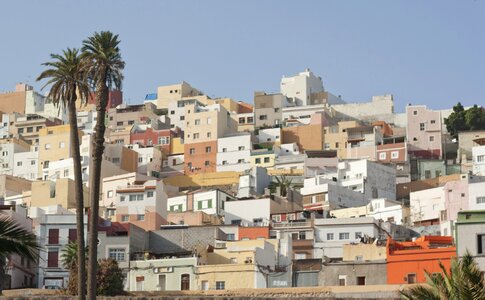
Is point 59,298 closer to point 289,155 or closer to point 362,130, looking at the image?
point 289,155

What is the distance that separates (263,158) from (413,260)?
6219cm

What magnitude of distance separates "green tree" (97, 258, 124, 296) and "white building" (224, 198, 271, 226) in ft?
99.0

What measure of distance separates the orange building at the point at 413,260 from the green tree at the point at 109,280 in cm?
1611

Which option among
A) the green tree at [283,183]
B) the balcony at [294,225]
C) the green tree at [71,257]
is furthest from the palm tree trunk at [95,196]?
the green tree at [283,183]

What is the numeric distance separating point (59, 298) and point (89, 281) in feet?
60.1

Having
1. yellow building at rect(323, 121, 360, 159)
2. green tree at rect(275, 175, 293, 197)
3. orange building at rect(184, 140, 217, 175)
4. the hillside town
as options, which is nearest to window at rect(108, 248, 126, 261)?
the hillside town

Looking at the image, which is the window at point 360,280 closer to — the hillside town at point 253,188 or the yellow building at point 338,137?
the hillside town at point 253,188

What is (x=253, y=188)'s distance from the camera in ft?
370

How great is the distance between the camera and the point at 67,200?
4178 inches

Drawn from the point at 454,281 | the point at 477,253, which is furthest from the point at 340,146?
the point at 454,281

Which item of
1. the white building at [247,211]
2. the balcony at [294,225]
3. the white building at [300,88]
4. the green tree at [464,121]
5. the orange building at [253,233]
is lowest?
the orange building at [253,233]

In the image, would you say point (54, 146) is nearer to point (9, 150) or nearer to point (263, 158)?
point (9, 150)

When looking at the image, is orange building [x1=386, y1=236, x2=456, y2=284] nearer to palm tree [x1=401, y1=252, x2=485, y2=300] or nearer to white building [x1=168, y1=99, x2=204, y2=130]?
palm tree [x1=401, y1=252, x2=485, y2=300]

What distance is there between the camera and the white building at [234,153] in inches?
5064
